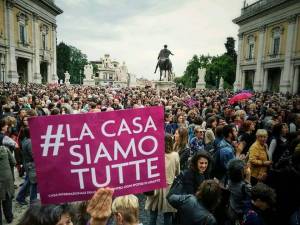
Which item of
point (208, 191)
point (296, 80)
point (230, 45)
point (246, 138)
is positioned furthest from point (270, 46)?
point (230, 45)

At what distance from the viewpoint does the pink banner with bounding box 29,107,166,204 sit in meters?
2.39

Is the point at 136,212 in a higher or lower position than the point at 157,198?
higher

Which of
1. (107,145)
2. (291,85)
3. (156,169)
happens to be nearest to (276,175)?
(156,169)

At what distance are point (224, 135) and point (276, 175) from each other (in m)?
1.64

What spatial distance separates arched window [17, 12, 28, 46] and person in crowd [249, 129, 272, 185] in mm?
40853

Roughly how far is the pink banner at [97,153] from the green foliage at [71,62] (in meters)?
83.0

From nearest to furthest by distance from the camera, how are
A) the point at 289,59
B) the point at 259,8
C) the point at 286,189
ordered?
the point at 286,189, the point at 289,59, the point at 259,8

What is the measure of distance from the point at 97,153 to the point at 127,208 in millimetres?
599

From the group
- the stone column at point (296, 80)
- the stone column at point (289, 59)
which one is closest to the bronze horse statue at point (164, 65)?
the stone column at point (289, 59)

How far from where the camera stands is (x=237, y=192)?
3.73 m

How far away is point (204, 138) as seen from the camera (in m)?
6.12

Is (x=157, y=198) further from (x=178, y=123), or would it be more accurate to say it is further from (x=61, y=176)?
(x=178, y=123)

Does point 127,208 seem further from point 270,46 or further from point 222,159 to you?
point 270,46

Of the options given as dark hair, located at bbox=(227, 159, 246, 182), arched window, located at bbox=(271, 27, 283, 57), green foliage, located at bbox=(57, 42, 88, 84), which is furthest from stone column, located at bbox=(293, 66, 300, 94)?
green foliage, located at bbox=(57, 42, 88, 84)
